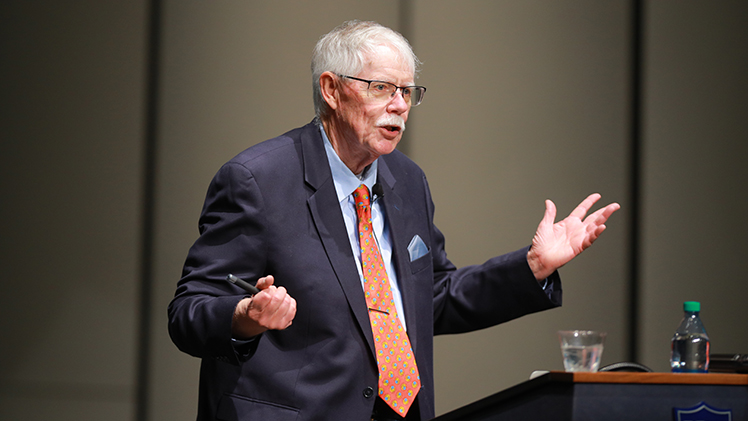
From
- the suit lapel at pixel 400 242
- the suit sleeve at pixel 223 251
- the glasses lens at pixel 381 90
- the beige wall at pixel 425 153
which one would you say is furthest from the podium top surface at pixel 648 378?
the beige wall at pixel 425 153

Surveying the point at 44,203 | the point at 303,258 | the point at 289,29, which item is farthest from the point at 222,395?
the point at 289,29

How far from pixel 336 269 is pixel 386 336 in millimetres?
205

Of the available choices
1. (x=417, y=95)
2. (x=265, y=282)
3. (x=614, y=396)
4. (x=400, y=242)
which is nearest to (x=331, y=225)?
(x=400, y=242)

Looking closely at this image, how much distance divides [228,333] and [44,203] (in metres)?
1.95

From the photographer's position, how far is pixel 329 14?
3.17 metres

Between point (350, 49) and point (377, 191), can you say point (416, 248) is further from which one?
point (350, 49)

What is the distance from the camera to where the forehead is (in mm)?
1706

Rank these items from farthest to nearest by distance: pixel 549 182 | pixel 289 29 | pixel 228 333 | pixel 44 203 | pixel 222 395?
pixel 549 182 → pixel 289 29 → pixel 44 203 → pixel 222 395 → pixel 228 333

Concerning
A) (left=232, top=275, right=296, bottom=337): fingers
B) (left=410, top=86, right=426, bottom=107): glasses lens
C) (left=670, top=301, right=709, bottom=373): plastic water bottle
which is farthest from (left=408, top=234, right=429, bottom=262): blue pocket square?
(left=670, top=301, right=709, bottom=373): plastic water bottle

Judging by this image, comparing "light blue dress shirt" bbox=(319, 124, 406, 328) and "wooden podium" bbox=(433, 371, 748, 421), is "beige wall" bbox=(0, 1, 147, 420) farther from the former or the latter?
"wooden podium" bbox=(433, 371, 748, 421)

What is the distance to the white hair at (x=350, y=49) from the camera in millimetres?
1724

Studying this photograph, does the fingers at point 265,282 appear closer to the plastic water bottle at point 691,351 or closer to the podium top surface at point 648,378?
the podium top surface at point 648,378

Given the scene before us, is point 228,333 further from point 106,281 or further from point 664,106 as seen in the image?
point 664,106

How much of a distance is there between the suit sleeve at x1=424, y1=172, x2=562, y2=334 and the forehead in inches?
15.6
